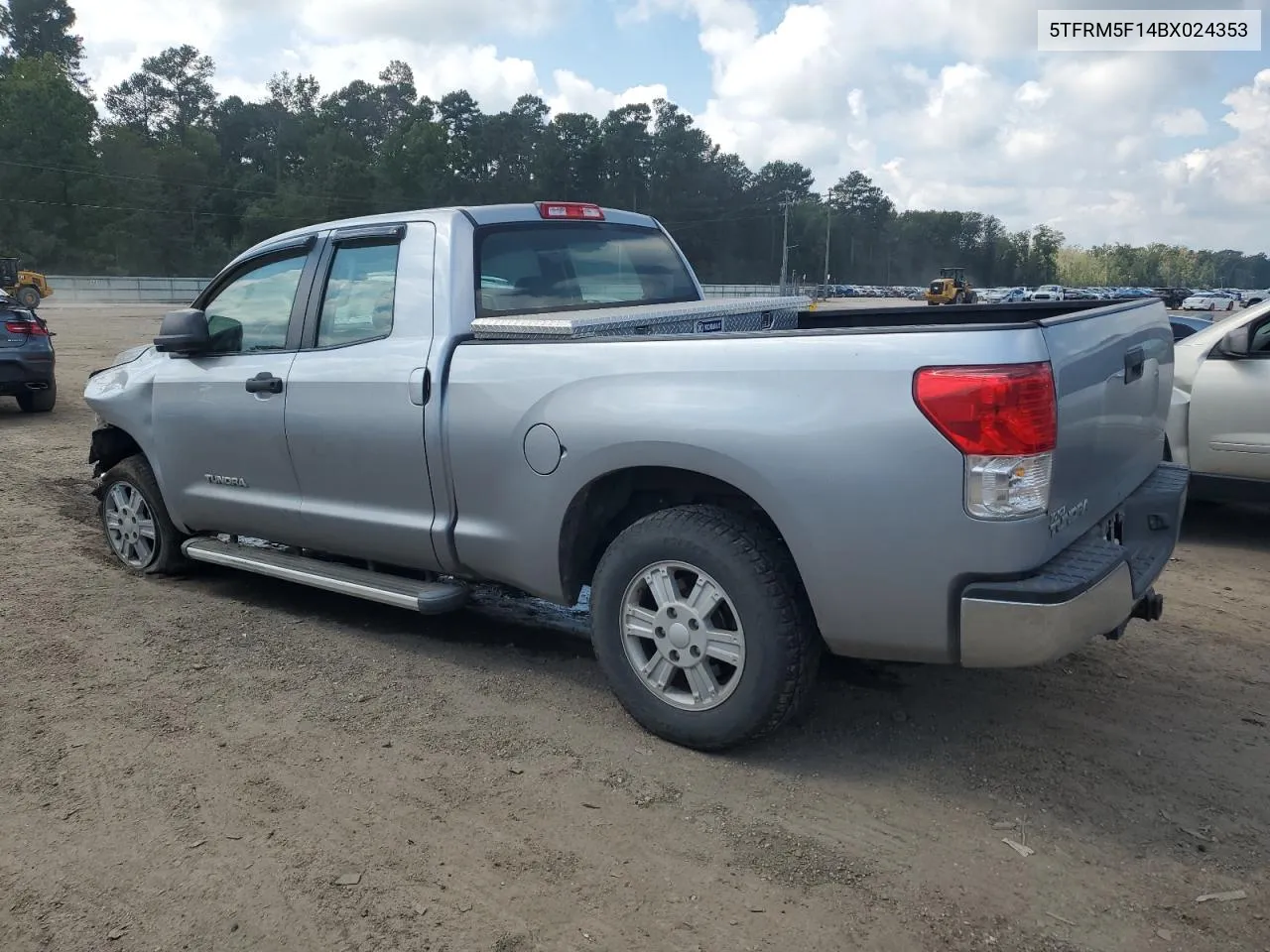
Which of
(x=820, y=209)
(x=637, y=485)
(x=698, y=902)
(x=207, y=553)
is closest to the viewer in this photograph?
(x=698, y=902)

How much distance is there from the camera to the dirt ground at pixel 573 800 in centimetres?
→ 272

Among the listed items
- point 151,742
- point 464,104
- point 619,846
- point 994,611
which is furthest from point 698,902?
point 464,104

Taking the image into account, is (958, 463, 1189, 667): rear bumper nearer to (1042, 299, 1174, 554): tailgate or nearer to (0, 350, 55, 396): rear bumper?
(1042, 299, 1174, 554): tailgate

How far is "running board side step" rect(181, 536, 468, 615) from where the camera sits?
4266mm

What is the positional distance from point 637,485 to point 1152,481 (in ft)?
6.70

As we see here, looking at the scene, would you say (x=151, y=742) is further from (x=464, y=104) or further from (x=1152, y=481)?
(x=464, y=104)

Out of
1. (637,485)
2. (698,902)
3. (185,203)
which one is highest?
(185,203)

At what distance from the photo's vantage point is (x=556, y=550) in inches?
153

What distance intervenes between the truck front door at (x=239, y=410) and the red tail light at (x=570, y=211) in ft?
3.64

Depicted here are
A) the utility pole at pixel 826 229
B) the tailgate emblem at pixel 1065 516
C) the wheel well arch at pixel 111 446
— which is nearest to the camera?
the tailgate emblem at pixel 1065 516

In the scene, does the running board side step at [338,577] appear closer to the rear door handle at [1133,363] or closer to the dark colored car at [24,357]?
the rear door handle at [1133,363]

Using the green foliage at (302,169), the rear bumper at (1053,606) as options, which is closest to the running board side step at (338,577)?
the rear bumper at (1053,606)

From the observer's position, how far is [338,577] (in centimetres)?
461

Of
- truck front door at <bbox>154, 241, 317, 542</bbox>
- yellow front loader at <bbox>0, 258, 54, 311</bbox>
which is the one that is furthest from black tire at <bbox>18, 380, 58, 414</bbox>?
yellow front loader at <bbox>0, 258, 54, 311</bbox>
